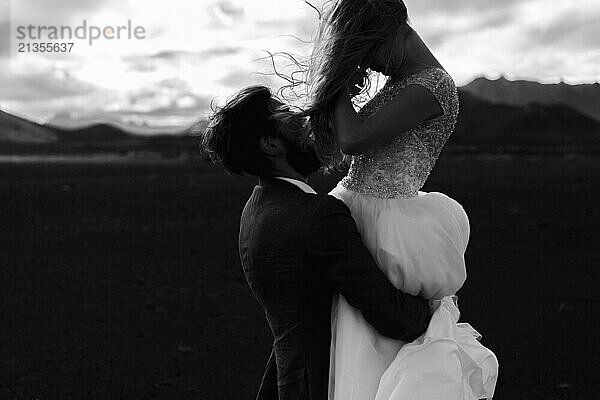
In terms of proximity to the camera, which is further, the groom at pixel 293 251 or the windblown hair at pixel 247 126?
the windblown hair at pixel 247 126

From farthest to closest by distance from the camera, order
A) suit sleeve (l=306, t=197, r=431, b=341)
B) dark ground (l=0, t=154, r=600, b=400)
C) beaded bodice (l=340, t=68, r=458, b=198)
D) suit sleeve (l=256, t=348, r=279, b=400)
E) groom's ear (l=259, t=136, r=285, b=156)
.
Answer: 1. dark ground (l=0, t=154, r=600, b=400)
2. suit sleeve (l=256, t=348, r=279, b=400)
3. groom's ear (l=259, t=136, r=285, b=156)
4. beaded bodice (l=340, t=68, r=458, b=198)
5. suit sleeve (l=306, t=197, r=431, b=341)

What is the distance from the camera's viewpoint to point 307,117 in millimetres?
2707

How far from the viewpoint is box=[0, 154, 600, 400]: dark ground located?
7102 mm

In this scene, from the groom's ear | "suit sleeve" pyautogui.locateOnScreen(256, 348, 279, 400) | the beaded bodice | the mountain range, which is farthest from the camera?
the mountain range

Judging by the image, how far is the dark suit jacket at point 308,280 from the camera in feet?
8.36

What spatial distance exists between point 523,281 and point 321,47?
869 centimetres

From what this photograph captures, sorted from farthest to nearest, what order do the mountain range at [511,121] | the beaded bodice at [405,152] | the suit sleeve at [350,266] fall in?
the mountain range at [511,121], the beaded bodice at [405,152], the suit sleeve at [350,266]

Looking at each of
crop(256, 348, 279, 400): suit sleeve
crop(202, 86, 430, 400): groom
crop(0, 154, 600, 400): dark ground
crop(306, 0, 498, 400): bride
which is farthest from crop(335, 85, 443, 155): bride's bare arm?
crop(0, 154, 600, 400): dark ground

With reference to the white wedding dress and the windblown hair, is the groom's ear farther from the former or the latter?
the white wedding dress

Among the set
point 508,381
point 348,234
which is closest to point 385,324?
point 348,234

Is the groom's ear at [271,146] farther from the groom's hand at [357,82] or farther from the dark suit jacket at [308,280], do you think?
the groom's hand at [357,82]

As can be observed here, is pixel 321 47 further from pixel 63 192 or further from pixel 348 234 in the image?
pixel 63 192

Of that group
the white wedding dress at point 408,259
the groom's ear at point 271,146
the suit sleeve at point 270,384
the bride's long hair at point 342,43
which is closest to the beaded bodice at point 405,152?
the white wedding dress at point 408,259

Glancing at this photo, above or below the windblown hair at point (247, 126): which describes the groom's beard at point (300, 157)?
below
